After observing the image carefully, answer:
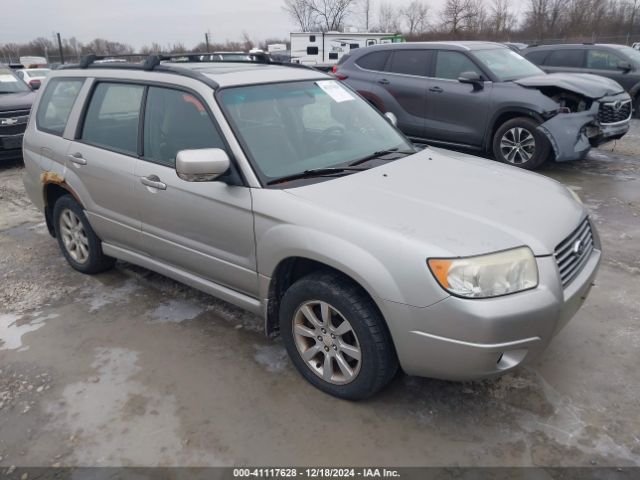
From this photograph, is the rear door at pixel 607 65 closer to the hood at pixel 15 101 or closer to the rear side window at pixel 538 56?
the rear side window at pixel 538 56

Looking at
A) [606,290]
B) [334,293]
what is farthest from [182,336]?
[606,290]

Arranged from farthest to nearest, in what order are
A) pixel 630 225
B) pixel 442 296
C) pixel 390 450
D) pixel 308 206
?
pixel 630 225
pixel 308 206
pixel 390 450
pixel 442 296

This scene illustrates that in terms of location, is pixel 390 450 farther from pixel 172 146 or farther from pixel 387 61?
pixel 387 61

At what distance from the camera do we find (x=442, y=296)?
2.28m

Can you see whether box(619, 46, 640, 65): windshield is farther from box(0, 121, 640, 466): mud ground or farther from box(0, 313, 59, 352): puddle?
box(0, 313, 59, 352): puddle

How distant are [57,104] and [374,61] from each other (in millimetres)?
5594

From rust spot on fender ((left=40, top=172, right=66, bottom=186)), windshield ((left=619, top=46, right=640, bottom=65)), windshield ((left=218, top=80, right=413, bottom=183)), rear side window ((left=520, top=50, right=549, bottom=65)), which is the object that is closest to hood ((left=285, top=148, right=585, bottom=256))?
windshield ((left=218, top=80, right=413, bottom=183))

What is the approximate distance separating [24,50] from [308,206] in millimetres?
56958

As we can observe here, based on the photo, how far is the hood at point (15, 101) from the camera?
343 inches

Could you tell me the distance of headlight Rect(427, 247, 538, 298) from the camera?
2.29 meters

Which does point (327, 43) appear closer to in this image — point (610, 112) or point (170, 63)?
point (610, 112)

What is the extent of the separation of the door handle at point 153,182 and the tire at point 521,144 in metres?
5.45

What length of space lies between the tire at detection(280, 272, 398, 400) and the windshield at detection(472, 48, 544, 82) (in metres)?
5.92

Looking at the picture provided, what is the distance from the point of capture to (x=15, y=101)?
29.4 feet
